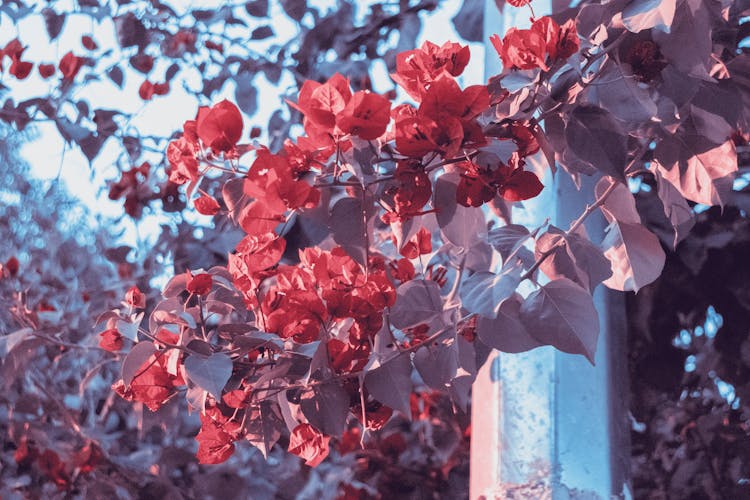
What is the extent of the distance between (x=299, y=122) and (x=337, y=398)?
4.49ft

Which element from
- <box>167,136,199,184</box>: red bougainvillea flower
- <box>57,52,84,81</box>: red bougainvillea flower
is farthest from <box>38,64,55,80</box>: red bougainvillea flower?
<box>167,136,199,184</box>: red bougainvillea flower

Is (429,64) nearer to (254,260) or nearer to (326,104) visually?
(326,104)

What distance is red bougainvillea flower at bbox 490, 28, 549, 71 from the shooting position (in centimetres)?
67

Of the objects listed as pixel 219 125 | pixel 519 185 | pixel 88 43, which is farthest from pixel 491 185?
pixel 88 43

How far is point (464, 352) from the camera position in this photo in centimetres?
75

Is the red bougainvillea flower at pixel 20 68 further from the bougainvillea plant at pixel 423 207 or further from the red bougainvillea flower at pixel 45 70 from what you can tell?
the bougainvillea plant at pixel 423 207

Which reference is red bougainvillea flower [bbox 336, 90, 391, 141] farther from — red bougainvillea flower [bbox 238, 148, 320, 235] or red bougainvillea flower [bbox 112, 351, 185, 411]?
red bougainvillea flower [bbox 112, 351, 185, 411]

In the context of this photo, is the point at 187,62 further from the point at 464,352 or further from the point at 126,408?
the point at 464,352

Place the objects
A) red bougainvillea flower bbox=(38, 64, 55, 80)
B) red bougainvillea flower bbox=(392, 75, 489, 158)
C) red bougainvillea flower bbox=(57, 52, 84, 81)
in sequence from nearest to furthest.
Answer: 1. red bougainvillea flower bbox=(392, 75, 489, 158)
2. red bougainvillea flower bbox=(57, 52, 84, 81)
3. red bougainvillea flower bbox=(38, 64, 55, 80)

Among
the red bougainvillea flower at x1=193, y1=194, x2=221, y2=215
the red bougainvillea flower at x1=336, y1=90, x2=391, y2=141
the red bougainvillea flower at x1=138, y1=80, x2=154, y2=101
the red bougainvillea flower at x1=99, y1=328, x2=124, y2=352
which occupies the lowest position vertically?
the red bougainvillea flower at x1=138, y1=80, x2=154, y2=101

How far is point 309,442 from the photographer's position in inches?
30.4

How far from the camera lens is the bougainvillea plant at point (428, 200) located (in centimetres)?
67

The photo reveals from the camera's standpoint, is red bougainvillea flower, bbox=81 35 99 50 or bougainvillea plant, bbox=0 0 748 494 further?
red bougainvillea flower, bbox=81 35 99 50

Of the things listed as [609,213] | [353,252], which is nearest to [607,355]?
[609,213]
